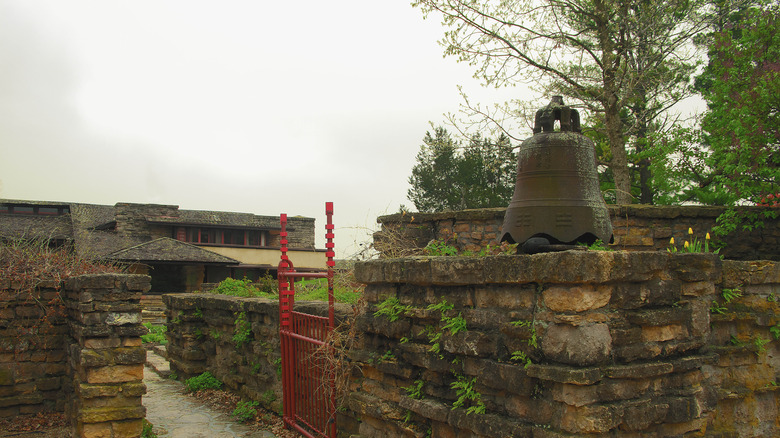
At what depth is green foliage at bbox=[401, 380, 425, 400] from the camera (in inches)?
152

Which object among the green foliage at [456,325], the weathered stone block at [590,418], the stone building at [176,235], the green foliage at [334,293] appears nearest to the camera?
the weathered stone block at [590,418]

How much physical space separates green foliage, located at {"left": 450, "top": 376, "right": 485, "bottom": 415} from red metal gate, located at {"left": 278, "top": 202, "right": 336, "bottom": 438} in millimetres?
1852

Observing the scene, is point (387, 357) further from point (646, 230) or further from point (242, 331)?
point (646, 230)

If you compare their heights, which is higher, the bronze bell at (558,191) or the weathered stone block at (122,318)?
the bronze bell at (558,191)

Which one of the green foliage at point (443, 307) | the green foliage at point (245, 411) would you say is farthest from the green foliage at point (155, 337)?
the green foliage at point (443, 307)

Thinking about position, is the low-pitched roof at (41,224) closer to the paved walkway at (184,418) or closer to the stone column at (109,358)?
the paved walkway at (184,418)

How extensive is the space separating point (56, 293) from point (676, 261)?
6998mm

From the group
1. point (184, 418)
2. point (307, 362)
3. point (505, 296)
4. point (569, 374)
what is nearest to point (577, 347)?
point (569, 374)

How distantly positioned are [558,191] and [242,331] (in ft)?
18.0

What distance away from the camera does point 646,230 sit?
906 cm

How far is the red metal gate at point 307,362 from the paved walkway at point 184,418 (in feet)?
2.08

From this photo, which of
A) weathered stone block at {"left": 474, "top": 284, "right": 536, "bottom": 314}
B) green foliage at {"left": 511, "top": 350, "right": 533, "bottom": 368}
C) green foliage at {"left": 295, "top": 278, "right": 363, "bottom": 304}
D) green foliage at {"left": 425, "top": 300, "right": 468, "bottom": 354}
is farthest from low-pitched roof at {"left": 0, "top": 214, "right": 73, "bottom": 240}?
green foliage at {"left": 511, "top": 350, "right": 533, "bottom": 368}

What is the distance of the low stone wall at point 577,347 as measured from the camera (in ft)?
9.46

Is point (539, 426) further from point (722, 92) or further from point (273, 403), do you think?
point (722, 92)
